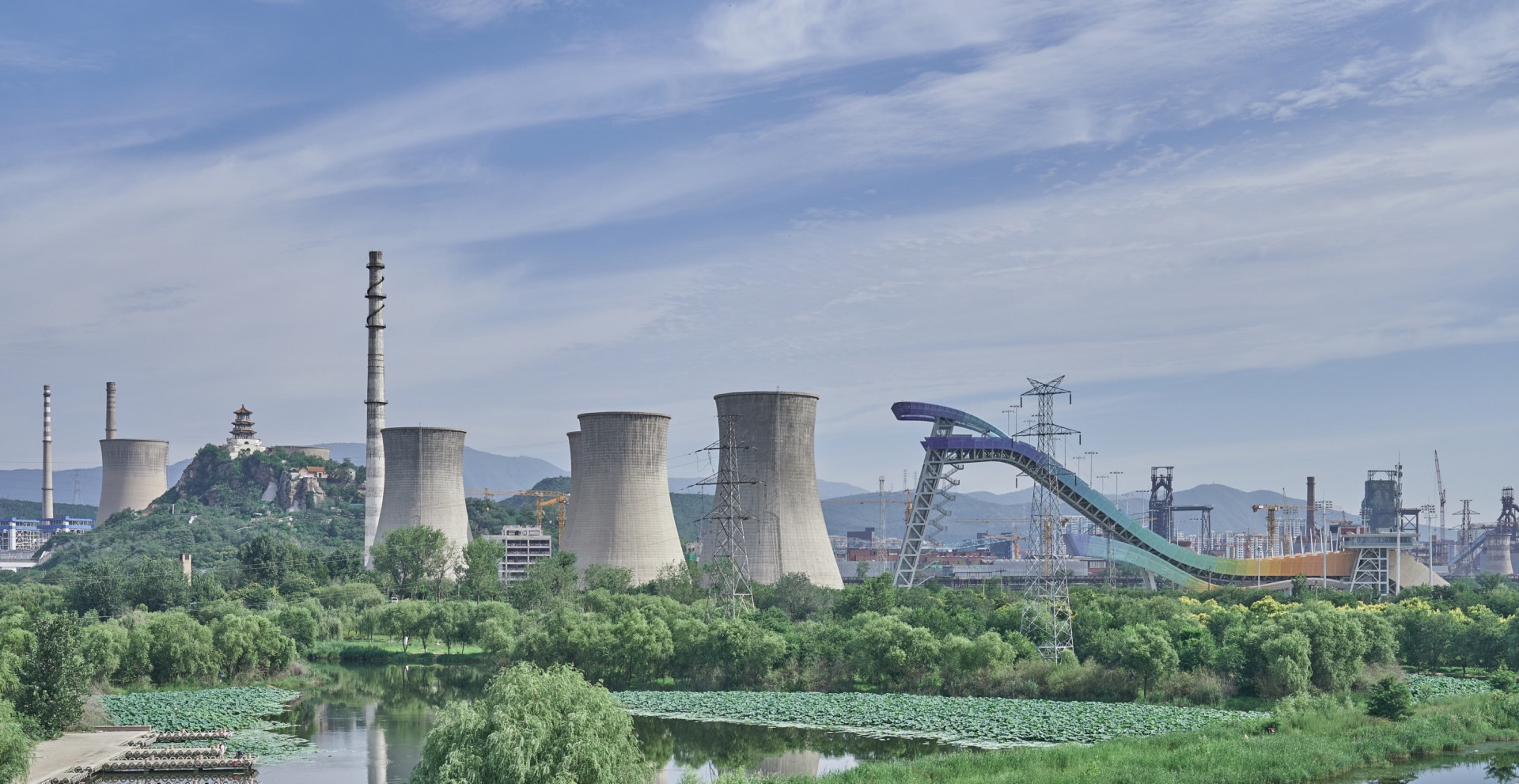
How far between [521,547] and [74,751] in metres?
68.6

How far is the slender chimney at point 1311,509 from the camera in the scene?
121625mm

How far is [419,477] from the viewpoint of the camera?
195 ft

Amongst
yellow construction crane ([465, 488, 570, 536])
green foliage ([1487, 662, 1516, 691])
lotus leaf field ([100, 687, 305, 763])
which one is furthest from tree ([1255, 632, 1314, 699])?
yellow construction crane ([465, 488, 570, 536])

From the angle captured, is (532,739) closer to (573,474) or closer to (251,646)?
(251,646)

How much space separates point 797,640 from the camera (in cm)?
3741

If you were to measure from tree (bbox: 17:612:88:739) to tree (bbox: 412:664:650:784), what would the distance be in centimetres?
1329

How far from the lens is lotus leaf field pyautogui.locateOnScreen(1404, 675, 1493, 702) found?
1292 inches

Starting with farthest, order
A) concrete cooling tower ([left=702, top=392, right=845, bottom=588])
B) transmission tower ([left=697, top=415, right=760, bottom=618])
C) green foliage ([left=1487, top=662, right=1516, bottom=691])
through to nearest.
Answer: concrete cooling tower ([left=702, top=392, right=845, bottom=588]) < transmission tower ([left=697, top=415, right=760, bottom=618]) < green foliage ([left=1487, top=662, right=1516, bottom=691])

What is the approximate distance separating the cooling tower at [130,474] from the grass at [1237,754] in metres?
80.8

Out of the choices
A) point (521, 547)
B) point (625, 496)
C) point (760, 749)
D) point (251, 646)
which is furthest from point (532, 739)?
point (521, 547)

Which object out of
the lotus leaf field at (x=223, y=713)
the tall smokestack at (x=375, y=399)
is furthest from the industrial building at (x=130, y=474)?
the lotus leaf field at (x=223, y=713)

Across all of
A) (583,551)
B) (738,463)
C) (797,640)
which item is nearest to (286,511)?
(583,551)

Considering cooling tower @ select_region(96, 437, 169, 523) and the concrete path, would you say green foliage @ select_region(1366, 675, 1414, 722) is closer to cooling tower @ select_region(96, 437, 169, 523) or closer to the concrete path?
the concrete path

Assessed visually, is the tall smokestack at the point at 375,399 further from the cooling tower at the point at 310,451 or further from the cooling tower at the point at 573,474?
the cooling tower at the point at 310,451
